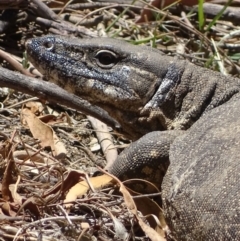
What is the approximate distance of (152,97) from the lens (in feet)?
19.1

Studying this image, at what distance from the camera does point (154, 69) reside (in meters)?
5.82

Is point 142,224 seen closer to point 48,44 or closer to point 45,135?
point 45,135

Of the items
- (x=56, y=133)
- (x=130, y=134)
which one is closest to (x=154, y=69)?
(x=130, y=134)

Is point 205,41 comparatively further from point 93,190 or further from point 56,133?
point 93,190

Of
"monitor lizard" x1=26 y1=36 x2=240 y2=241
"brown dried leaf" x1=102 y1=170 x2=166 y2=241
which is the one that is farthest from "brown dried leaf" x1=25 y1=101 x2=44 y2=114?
"brown dried leaf" x1=102 y1=170 x2=166 y2=241

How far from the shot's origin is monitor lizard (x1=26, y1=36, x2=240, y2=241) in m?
4.93

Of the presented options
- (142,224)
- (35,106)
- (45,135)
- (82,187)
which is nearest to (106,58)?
(45,135)

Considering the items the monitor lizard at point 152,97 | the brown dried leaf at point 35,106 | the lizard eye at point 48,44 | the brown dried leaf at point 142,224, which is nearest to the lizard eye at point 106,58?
the monitor lizard at point 152,97

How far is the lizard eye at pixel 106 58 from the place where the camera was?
589 centimetres

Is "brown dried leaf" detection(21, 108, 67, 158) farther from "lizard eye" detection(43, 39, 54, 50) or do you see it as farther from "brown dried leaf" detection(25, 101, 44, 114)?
"lizard eye" detection(43, 39, 54, 50)

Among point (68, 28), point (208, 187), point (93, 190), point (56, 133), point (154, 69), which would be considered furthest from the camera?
point (68, 28)

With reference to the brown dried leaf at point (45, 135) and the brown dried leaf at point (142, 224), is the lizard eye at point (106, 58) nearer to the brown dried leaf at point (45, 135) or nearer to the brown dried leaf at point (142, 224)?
the brown dried leaf at point (45, 135)

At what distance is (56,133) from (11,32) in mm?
1479

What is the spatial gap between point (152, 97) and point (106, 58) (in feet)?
1.42
